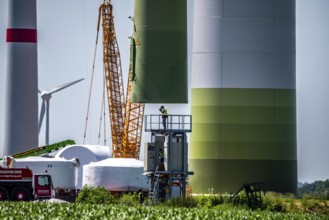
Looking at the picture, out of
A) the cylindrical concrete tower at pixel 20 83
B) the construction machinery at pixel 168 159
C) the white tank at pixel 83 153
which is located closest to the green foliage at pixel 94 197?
the construction machinery at pixel 168 159

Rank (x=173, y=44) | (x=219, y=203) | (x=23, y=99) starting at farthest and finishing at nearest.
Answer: (x=23, y=99) → (x=173, y=44) → (x=219, y=203)

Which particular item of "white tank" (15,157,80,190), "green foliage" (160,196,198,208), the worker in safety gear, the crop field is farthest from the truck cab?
the crop field

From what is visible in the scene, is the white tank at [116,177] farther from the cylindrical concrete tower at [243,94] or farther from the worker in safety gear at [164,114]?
the worker in safety gear at [164,114]

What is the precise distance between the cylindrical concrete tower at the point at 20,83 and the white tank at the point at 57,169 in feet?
78.9

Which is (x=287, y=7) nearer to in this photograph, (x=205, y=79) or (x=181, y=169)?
(x=205, y=79)

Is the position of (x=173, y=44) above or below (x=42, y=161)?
above

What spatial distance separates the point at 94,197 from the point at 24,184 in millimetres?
9497

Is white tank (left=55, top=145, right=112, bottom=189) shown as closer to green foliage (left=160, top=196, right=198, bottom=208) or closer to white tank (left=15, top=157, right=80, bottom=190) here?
white tank (left=15, top=157, right=80, bottom=190)

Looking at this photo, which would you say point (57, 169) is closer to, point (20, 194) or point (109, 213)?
point (20, 194)

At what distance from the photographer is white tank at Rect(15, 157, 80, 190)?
12512 centimetres

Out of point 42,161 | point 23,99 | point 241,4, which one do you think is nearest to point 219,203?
point 241,4

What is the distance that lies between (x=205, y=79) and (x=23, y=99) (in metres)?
50.0

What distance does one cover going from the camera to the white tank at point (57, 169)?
125125mm

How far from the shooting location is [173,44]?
103125mm
